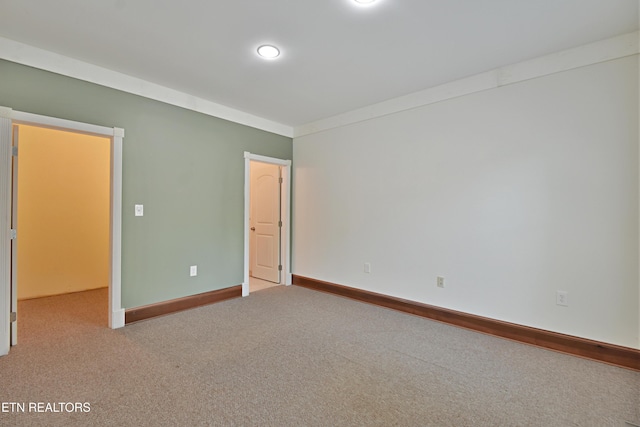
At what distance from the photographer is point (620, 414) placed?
1746mm

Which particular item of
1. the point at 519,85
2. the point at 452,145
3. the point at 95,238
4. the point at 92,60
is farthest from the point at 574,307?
the point at 95,238

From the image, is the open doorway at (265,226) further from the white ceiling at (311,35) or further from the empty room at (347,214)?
the white ceiling at (311,35)

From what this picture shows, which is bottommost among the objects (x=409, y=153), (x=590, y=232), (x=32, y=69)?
(x=590, y=232)

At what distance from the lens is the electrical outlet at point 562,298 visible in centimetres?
252

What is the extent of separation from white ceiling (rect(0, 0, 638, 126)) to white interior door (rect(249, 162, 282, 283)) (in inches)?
78.5

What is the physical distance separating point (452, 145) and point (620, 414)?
245cm

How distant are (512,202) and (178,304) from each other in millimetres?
3798

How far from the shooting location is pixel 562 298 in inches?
100

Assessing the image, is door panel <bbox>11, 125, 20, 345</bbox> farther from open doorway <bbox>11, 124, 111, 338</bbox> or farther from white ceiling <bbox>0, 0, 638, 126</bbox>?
white ceiling <bbox>0, 0, 638, 126</bbox>

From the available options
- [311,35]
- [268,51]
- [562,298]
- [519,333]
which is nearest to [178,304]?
[268,51]

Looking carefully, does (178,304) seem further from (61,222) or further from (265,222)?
(61,222)

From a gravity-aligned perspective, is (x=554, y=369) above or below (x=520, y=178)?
below

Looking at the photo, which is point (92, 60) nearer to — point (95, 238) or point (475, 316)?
point (95, 238)

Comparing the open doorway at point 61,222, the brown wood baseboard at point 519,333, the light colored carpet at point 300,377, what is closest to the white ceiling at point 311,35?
the open doorway at point 61,222
